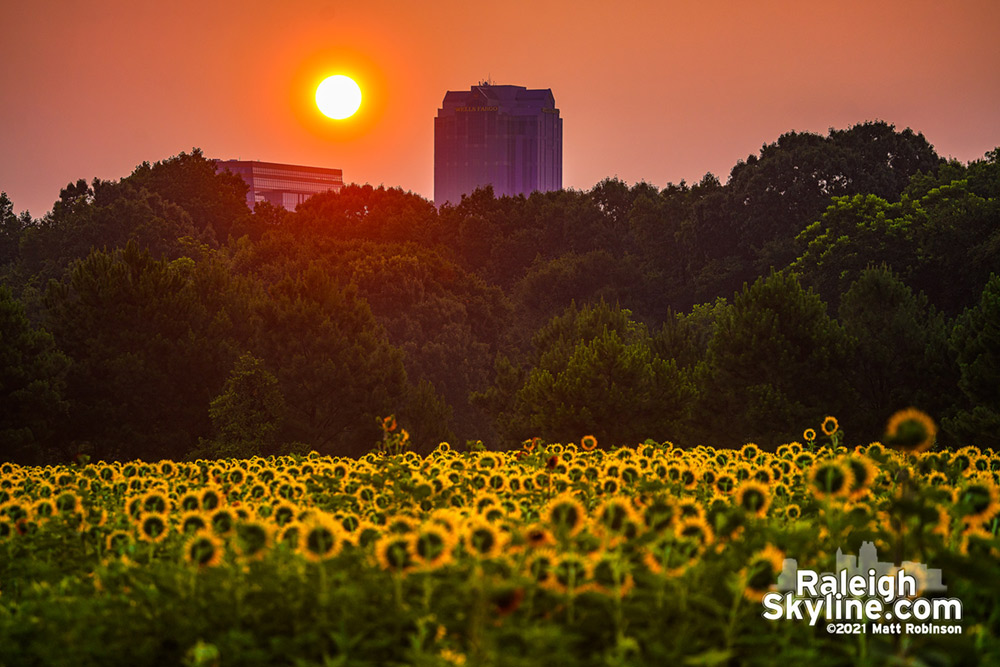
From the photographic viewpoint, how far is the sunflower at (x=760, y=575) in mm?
4082

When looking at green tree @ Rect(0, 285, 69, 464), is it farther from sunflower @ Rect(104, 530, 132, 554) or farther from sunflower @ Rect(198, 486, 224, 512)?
sunflower @ Rect(198, 486, 224, 512)

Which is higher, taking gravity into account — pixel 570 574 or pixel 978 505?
pixel 978 505

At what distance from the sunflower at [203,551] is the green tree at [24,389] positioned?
1180 inches

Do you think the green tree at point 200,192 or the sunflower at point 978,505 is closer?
the sunflower at point 978,505

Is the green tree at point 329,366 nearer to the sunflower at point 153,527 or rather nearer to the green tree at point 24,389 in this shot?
the green tree at point 24,389

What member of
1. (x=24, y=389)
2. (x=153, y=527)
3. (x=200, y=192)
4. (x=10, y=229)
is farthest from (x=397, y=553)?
(x=10, y=229)

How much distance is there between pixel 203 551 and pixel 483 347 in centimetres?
5288

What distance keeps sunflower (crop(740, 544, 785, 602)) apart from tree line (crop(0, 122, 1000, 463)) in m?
20.7

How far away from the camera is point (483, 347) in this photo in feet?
189

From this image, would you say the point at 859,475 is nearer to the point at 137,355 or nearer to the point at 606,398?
the point at 606,398

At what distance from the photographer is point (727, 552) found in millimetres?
4609

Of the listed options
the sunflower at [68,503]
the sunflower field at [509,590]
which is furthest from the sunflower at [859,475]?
the sunflower at [68,503]

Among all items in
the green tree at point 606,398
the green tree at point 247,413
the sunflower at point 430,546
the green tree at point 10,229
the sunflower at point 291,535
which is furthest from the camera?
the green tree at point 10,229

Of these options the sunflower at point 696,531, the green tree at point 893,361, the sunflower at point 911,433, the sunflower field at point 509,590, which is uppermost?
the green tree at point 893,361
